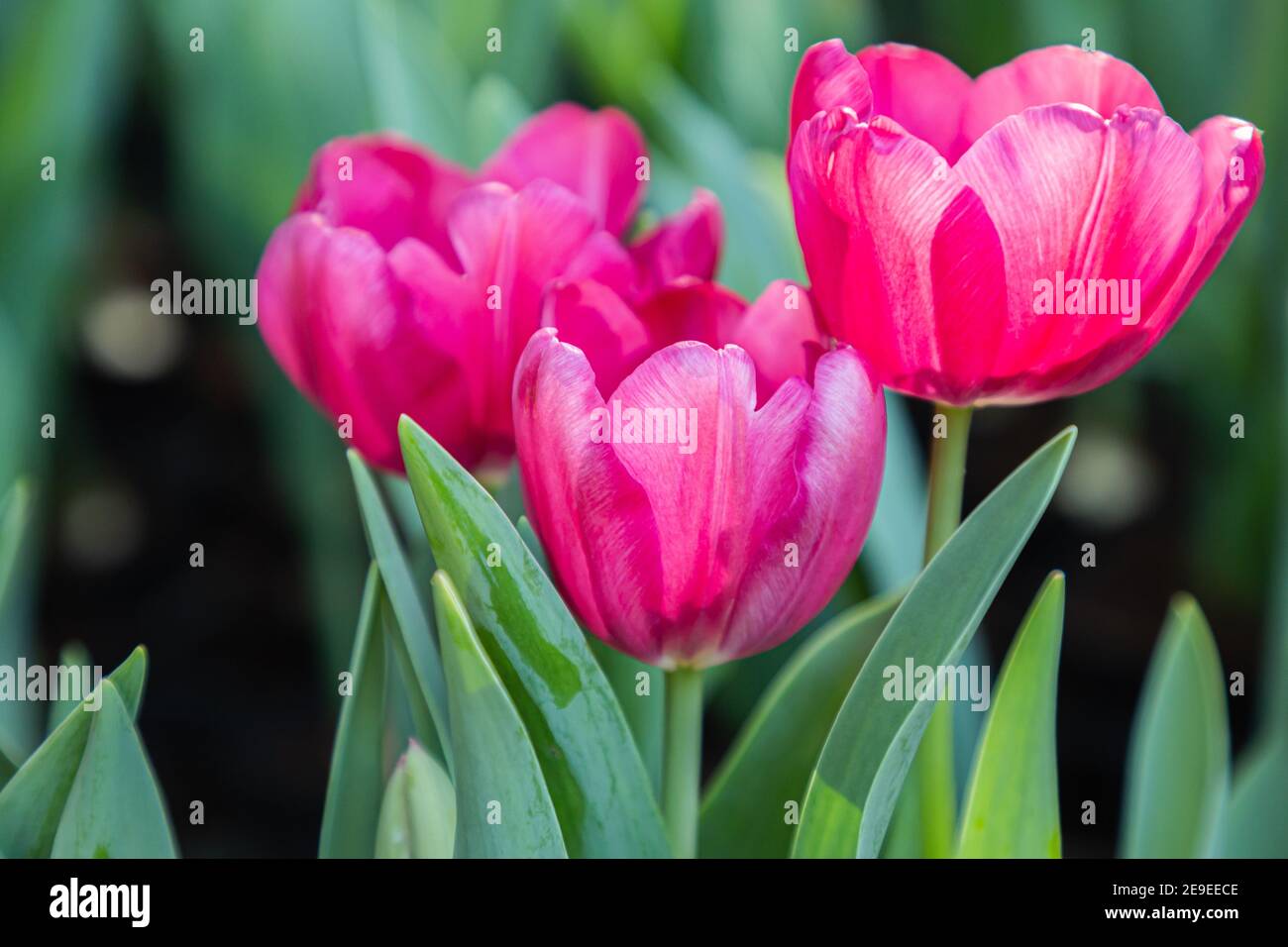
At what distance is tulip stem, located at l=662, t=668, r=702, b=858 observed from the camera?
18.7 inches

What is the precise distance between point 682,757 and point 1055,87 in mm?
250

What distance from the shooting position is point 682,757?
19.0 inches

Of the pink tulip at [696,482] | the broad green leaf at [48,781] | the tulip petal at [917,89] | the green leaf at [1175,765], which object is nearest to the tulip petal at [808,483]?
the pink tulip at [696,482]

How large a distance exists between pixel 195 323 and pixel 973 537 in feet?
4.26

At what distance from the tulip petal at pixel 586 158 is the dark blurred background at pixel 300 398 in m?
0.42

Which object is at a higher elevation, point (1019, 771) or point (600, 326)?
point (600, 326)

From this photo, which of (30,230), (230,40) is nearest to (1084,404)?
(230,40)

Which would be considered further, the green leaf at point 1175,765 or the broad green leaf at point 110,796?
the green leaf at point 1175,765

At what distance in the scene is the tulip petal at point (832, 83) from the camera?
0.43 meters

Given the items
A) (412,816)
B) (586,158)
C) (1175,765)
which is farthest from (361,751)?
(1175,765)

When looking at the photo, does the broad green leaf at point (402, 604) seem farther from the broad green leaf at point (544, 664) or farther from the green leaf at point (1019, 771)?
the green leaf at point (1019, 771)
